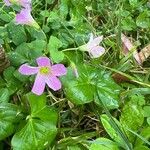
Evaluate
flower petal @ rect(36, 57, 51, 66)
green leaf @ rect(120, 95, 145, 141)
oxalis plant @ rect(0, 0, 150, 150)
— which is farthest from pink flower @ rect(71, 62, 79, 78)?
green leaf @ rect(120, 95, 145, 141)

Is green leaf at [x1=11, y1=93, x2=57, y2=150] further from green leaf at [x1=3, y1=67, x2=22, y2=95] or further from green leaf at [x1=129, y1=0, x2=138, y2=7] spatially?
green leaf at [x1=129, y1=0, x2=138, y2=7]

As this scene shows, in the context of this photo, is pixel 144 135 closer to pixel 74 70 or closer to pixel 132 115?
pixel 132 115

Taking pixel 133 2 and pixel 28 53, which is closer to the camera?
pixel 28 53

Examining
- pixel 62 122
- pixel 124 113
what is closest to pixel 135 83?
pixel 124 113

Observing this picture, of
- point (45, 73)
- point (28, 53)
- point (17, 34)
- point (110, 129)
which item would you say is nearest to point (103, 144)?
point (110, 129)

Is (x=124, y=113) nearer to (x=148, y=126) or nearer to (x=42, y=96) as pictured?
(x=148, y=126)

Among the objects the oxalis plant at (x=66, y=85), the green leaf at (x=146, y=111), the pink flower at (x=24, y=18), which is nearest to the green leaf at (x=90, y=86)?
the oxalis plant at (x=66, y=85)
